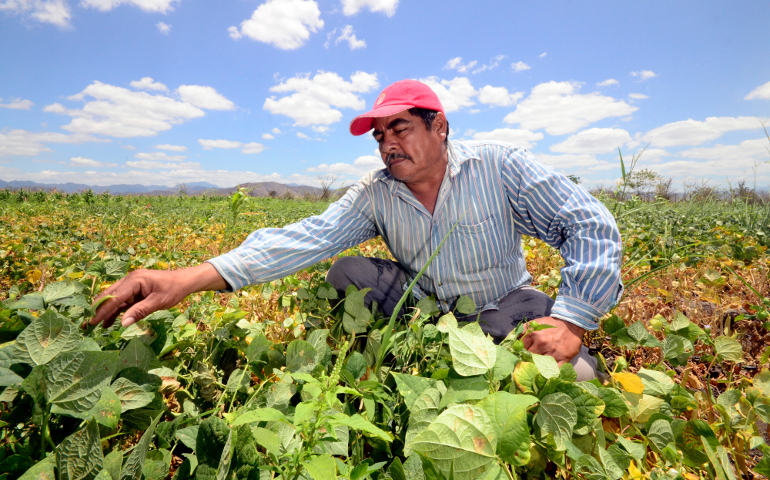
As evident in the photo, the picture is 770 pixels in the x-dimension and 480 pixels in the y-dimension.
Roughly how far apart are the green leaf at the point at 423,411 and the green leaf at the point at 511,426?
16cm

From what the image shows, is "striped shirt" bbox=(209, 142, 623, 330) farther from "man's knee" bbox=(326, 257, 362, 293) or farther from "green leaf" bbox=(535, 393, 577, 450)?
"green leaf" bbox=(535, 393, 577, 450)

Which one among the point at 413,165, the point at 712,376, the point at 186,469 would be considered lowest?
the point at 712,376

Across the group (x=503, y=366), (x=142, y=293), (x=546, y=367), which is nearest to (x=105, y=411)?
(x=142, y=293)

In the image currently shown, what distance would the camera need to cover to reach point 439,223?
2105 millimetres

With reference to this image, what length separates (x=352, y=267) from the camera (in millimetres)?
2139

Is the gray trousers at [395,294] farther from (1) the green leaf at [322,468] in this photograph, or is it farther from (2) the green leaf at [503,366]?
(1) the green leaf at [322,468]

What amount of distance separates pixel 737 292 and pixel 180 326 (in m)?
3.05

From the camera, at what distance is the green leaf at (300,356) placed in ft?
3.75

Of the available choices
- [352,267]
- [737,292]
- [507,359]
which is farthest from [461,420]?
[737,292]

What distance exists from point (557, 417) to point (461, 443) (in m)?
0.30

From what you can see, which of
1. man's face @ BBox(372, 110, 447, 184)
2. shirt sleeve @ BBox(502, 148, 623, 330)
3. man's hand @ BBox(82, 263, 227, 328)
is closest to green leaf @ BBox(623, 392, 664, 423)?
shirt sleeve @ BBox(502, 148, 623, 330)

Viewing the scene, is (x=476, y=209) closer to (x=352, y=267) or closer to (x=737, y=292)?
(x=352, y=267)

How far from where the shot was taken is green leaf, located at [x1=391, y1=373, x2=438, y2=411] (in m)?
0.99

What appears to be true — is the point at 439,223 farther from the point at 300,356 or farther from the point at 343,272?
the point at 300,356
